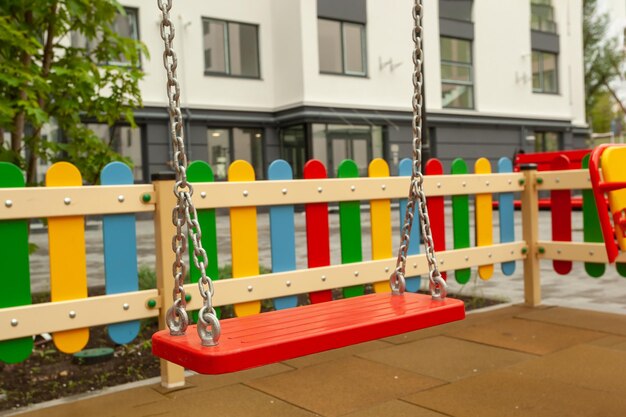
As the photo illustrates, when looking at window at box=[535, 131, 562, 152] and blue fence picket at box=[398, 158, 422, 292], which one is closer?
blue fence picket at box=[398, 158, 422, 292]

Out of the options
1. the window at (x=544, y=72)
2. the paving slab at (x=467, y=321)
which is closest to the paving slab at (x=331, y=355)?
the paving slab at (x=467, y=321)

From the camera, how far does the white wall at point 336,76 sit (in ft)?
60.8

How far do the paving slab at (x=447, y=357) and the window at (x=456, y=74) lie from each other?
19.9 meters

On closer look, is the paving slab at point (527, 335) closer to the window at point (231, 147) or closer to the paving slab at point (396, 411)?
the paving slab at point (396, 411)

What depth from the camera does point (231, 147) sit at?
65.3 ft

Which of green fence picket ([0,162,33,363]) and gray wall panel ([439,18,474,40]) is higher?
gray wall panel ([439,18,474,40])

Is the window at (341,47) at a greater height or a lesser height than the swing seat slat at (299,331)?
greater

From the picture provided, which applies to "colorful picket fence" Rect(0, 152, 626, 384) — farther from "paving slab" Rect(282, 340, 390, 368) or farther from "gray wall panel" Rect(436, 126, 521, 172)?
"gray wall panel" Rect(436, 126, 521, 172)

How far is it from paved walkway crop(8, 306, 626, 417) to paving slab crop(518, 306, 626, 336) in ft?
0.21

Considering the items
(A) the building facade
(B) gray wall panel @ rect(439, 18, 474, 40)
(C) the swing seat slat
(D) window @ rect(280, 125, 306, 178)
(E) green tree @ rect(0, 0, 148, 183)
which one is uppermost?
(B) gray wall panel @ rect(439, 18, 474, 40)

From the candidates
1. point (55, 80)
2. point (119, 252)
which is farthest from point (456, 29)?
point (119, 252)

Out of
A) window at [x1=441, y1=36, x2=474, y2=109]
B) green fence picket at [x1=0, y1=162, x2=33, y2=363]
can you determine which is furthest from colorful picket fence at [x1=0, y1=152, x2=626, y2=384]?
window at [x1=441, y1=36, x2=474, y2=109]

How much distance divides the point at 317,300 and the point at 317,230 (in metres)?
0.42

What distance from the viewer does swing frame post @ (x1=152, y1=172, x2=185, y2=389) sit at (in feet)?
10.5
